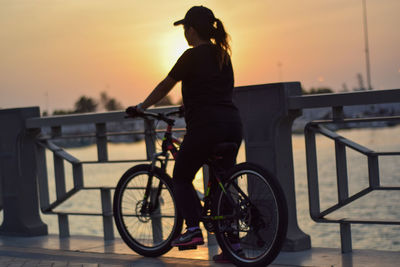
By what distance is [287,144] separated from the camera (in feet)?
17.5

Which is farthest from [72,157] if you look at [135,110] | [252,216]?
[252,216]

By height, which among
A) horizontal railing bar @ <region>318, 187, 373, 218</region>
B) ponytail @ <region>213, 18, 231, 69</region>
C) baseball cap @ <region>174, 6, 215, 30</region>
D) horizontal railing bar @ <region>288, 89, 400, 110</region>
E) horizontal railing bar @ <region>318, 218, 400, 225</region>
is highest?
baseball cap @ <region>174, 6, 215, 30</region>

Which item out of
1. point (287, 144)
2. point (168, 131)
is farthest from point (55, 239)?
point (287, 144)

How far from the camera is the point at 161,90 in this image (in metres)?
4.80

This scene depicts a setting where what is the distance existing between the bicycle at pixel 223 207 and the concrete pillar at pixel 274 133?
55 cm

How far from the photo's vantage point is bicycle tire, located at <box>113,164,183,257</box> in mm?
5488

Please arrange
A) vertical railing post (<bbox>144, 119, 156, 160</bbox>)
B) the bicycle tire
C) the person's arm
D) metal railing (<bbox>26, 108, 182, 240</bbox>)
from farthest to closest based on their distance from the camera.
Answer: metal railing (<bbox>26, 108, 182, 240</bbox>)
vertical railing post (<bbox>144, 119, 156, 160</bbox>)
the bicycle tire
the person's arm

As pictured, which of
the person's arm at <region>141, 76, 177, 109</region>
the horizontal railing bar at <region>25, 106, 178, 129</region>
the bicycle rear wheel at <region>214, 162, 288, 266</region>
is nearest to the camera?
the bicycle rear wheel at <region>214, 162, 288, 266</region>

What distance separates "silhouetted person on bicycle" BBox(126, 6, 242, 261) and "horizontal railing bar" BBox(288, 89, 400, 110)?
61 centimetres

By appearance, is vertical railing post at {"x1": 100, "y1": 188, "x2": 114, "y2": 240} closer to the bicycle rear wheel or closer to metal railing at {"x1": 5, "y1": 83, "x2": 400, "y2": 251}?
metal railing at {"x1": 5, "y1": 83, "x2": 400, "y2": 251}

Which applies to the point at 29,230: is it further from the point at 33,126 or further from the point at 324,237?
the point at 324,237

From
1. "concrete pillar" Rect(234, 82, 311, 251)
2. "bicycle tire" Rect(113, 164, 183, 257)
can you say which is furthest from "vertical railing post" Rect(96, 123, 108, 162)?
"concrete pillar" Rect(234, 82, 311, 251)

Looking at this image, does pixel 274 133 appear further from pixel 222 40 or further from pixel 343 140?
pixel 222 40

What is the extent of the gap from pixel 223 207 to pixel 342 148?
1.05 m
